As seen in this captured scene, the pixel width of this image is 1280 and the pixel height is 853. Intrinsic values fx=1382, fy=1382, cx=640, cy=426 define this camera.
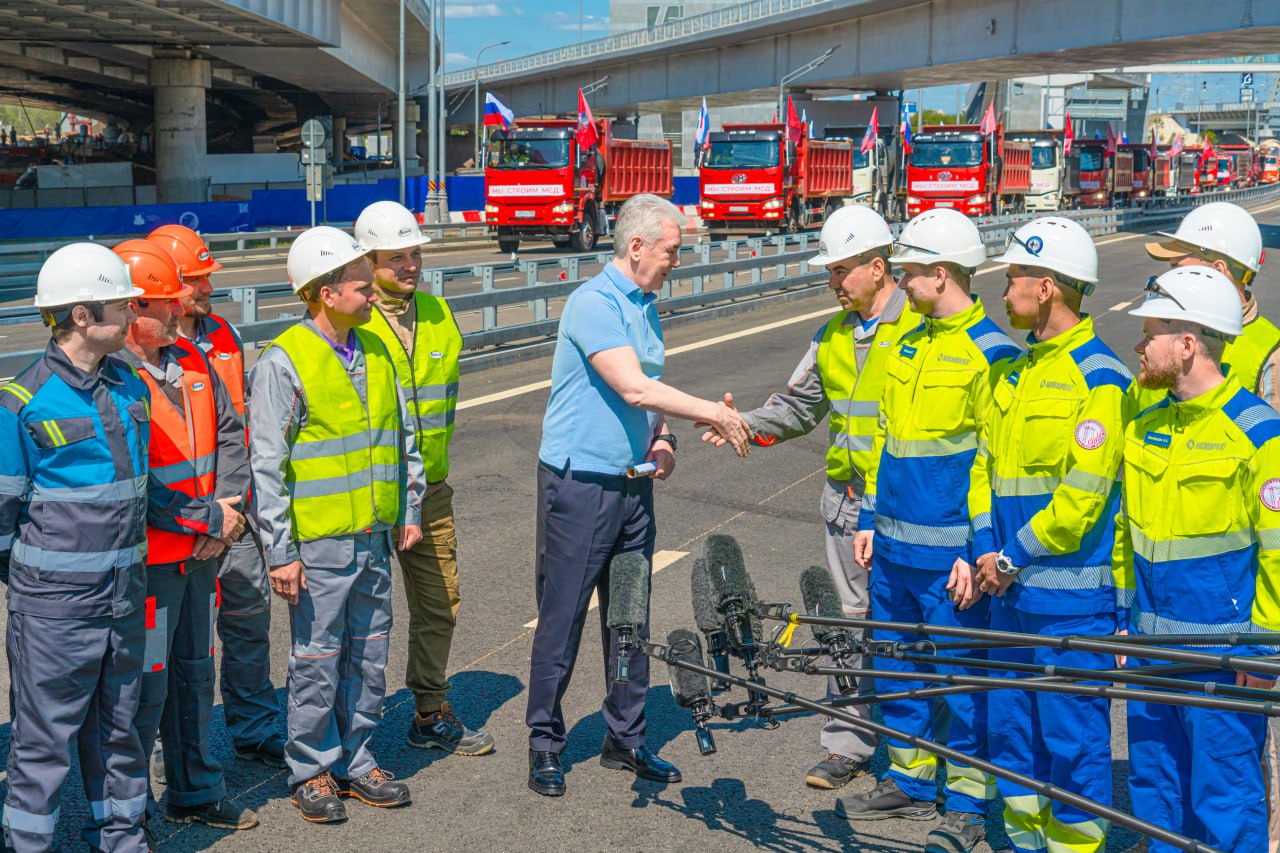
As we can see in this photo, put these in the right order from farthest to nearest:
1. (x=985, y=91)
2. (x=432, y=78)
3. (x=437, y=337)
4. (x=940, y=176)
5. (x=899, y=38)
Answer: (x=985, y=91) < (x=899, y=38) < (x=432, y=78) < (x=940, y=176) < (x=437, y=337)

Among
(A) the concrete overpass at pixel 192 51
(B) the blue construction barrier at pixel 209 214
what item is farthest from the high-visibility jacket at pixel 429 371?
(A) the concrete overpass at pixel 192 51

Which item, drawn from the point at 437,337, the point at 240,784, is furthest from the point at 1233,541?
the point at 240,784

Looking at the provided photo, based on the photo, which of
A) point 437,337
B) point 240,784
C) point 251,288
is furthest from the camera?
point 251,288

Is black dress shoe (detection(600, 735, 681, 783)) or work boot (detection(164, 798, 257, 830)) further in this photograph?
black dress shoe (detection(600, 735, 681, 783))

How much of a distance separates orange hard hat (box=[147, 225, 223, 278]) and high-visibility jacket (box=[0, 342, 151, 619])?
1.31 metres

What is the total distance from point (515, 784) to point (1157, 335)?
9.57 feet

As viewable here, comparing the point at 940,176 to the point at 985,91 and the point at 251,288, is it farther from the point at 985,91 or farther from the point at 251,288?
the point at 985,91

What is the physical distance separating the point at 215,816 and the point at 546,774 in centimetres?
122

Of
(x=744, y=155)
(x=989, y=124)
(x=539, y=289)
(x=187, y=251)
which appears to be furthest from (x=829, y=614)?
(x=989, y=124)

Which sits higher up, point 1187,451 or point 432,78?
point 432,78

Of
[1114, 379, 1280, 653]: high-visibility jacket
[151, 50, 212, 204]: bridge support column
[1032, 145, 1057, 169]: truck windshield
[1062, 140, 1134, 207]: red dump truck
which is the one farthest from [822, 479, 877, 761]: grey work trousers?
[1062, 140, 1134, 207]: red dump truck

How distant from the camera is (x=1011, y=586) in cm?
461

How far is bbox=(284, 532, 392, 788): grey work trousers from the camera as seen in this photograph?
505 cm

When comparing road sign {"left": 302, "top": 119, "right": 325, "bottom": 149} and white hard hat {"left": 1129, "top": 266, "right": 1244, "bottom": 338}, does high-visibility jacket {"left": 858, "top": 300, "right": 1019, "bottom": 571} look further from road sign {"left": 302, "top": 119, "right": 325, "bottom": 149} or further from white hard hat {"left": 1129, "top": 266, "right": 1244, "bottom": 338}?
road sign {"left": 302, "top": 119, "right": 325, "bottom": 149}
